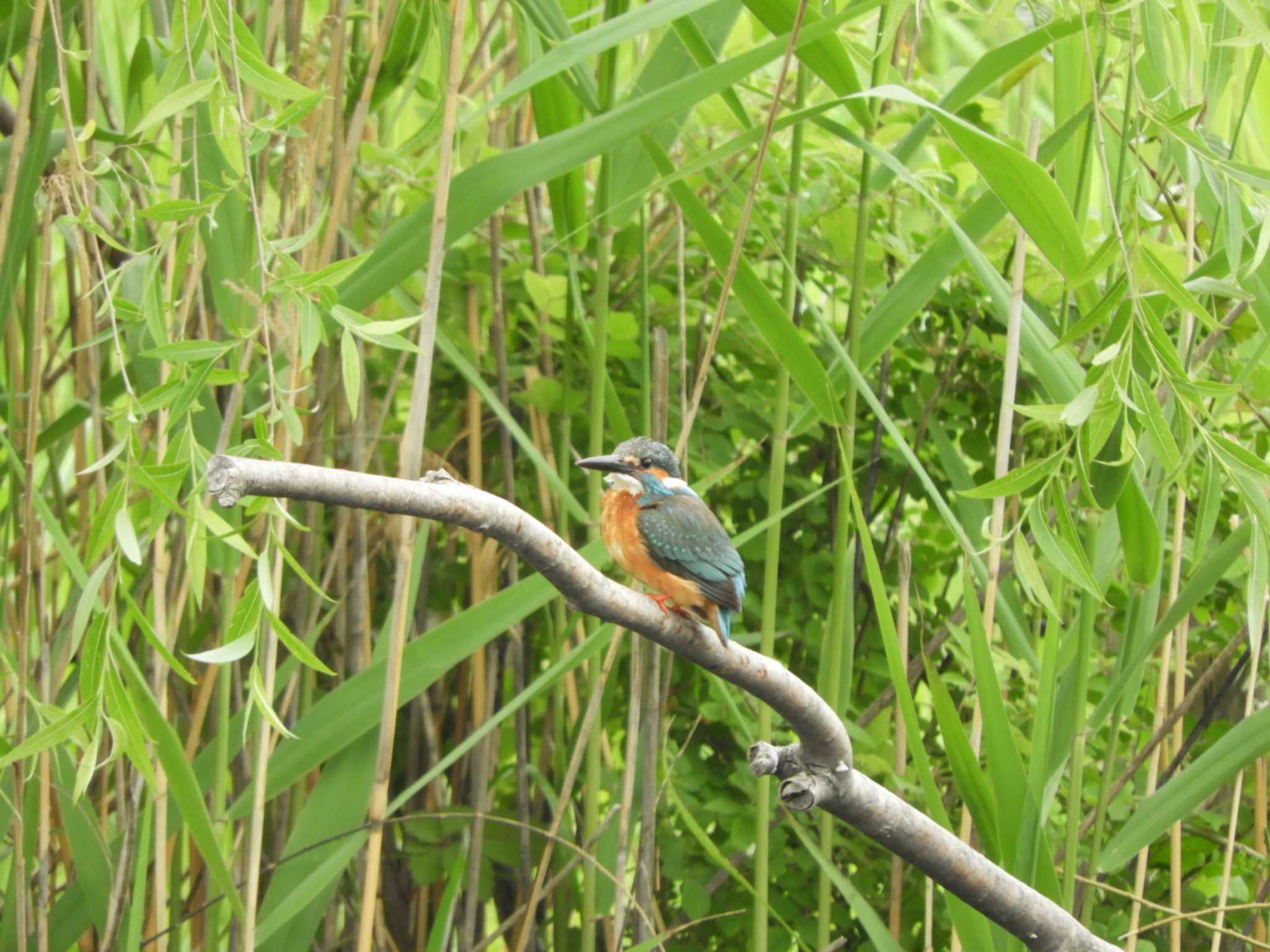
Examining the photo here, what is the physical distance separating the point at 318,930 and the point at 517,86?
57.5 inches

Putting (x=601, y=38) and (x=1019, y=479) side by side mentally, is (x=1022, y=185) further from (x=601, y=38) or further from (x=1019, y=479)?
(x=601, y=38)

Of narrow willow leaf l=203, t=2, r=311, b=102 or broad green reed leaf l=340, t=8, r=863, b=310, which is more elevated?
narrow willow leaf l=203, t=2, r=311, b=102

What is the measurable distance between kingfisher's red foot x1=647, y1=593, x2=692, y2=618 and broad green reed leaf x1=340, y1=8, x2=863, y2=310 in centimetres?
50

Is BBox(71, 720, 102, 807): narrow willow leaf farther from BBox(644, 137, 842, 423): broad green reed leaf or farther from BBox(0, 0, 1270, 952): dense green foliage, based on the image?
BBox(644, 137, 842, 423): broad green reed leaf

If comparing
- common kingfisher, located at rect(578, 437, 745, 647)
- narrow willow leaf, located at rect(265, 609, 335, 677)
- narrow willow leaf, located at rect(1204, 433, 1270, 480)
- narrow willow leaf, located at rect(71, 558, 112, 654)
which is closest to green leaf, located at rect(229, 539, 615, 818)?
common kingfisher, located at rect(578, 437, 745, 647)

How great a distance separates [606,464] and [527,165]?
36 cm

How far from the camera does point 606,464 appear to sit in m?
1.47

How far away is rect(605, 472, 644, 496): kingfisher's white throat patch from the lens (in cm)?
157

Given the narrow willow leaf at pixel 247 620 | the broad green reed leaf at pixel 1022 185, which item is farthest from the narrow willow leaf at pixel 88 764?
the broad green reed leaf at pixel 1022 185

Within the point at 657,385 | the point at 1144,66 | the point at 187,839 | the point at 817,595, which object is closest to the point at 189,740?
the point at 187,839

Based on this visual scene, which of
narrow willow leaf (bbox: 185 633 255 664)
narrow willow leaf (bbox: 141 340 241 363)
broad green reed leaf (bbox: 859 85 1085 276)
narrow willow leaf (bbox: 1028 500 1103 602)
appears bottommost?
narrow willow leaf (bbox: 1028 500 1103 602)

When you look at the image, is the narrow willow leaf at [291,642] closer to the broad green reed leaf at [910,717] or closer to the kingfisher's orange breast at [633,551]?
the kingfisher's orange breast at [633,551]

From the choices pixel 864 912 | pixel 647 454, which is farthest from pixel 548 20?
pixel 864 912

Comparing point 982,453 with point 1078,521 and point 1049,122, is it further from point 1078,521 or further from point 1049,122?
point 1049,122
